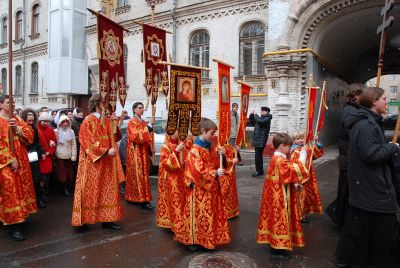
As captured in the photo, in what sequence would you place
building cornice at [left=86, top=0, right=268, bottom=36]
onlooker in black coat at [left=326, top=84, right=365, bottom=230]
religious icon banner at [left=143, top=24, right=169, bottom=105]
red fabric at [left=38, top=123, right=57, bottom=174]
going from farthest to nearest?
building cornice at [left=86, top=0, right=268, bottom=36] < red fabric at [left=38, top=123, right=57, bottom=174] < religious icon banner at [left=143, top=24, right=169, bottom=105] < onlooker in black coat at [left=326, top=84, right=365, bottom=230]

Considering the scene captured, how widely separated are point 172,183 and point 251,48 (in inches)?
432

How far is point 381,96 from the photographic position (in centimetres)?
362

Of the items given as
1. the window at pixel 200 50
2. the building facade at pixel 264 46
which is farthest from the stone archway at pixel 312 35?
the window at pixel 200 50

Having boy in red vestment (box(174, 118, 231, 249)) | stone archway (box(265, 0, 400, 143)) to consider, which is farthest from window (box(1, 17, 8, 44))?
boy in red vestment (box(174, 118, 231, 249))

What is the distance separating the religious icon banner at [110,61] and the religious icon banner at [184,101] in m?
1.00

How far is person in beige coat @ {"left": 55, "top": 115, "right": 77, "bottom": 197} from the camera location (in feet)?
23.7

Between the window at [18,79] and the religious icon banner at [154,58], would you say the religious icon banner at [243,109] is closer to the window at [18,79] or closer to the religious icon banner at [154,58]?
the religious icon banner at [154,58]

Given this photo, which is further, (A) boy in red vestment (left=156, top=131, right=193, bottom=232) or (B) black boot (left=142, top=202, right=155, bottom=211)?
(B) black boot (left=142, top=202, right=155, bottom=211)

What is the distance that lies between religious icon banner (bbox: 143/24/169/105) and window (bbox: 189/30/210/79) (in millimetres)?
8927

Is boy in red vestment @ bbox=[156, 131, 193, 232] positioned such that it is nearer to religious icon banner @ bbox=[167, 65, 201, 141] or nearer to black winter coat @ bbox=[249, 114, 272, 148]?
religious icon banner @ bbox=[167, 65, 201, 141]

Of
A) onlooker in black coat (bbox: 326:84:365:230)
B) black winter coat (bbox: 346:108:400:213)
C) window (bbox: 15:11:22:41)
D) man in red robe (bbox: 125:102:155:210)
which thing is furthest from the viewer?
window (bbox: 15:11:22:41)

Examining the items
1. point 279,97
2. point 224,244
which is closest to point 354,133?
point 224,244

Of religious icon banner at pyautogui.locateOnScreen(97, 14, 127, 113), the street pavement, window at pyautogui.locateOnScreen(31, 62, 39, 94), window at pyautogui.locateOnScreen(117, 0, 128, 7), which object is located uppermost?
window at pyautogui.locateOnScreen(117, 0, 128, 7)

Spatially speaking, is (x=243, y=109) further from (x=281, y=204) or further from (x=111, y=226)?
(x=111, y=226)
